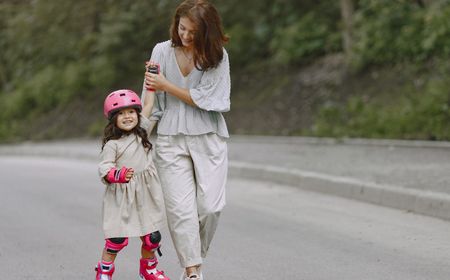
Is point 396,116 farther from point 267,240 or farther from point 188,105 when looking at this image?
point 188,105

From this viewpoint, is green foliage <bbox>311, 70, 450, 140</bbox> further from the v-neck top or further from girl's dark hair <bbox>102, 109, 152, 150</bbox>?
girl's dark hair <bbox>102, 109, 152, 150</bbox>

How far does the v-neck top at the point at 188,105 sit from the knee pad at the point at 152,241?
0.61 m

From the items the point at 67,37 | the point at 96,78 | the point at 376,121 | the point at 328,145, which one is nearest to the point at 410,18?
the point at 376,121

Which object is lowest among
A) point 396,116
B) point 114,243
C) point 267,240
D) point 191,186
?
point 267,240

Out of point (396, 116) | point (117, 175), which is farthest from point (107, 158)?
point (396, 116)

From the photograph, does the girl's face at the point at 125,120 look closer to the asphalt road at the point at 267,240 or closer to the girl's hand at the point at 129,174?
the girl's hand at the point at 129,174

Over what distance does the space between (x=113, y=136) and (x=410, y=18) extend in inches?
538

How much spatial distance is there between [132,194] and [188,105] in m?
0.64

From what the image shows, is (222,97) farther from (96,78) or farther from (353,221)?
(96,78)

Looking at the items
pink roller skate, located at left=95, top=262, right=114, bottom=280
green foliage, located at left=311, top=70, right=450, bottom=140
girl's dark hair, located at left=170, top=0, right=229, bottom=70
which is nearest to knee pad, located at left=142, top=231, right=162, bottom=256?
pink roller skate, located at left=95, top=262, right=114, bottom=280

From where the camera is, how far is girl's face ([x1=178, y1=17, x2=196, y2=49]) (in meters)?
5.47

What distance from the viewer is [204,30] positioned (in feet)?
18.0

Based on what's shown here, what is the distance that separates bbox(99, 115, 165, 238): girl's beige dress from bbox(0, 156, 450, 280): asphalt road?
0.93 meters

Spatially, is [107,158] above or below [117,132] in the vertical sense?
below
